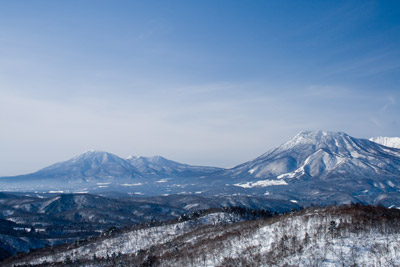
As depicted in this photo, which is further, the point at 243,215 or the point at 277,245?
the point at 243,215

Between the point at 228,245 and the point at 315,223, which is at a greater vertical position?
the point at 315,223

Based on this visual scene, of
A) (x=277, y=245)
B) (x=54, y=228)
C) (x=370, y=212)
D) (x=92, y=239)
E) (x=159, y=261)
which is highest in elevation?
(x=370, y=212)

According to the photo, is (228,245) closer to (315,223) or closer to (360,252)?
(315,223)

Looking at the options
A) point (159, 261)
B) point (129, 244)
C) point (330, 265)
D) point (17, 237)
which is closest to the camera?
point (330, 265)

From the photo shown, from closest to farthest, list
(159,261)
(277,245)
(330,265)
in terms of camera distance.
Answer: (330,265) < (277,245) < (159,261)

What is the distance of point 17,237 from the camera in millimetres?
148375

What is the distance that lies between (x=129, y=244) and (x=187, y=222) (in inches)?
755

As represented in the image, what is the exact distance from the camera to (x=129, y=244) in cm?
8919

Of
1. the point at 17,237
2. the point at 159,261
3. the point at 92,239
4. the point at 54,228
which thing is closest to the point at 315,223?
the point at 159,261

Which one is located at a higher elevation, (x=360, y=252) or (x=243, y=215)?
(x=360, y=252)

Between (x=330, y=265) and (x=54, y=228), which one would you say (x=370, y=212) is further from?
(x=54, y=228)

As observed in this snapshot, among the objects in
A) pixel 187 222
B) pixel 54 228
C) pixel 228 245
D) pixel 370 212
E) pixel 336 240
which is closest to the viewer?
pixel 336 240

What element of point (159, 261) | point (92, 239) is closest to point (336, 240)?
point (159, 261)

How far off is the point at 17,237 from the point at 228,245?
137132 mm
